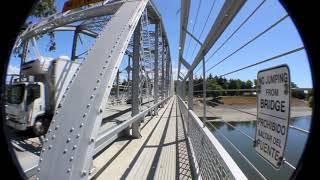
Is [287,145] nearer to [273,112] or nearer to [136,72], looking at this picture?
[273,112]

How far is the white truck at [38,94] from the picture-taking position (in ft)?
33.5

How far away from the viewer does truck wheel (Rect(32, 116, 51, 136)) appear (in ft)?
32.6

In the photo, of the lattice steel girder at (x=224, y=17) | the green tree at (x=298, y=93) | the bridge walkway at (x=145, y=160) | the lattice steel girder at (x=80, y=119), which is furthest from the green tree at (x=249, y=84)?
the bridge walkway at (x=145, y=160)

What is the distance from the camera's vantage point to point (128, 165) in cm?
485

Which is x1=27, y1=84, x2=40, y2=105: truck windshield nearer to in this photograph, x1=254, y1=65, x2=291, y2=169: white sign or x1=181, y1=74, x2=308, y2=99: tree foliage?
x1=181, y1=74, x2=308, y2=99: tree foliage

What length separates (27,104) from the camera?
10.4 metres

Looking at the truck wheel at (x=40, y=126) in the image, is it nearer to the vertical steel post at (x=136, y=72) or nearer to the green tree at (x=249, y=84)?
the vertical steel post at (x=136, y=72)

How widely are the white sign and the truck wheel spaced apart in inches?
371

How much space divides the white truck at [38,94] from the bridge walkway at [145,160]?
445 centimetres

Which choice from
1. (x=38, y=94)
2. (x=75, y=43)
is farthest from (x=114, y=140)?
(x=75, y=43)

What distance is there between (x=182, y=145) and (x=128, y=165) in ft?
6.44

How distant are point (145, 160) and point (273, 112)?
3.89 m

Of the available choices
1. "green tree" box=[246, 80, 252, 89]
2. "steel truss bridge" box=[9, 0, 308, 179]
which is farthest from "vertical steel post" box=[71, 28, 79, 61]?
"green tree" box=[246, 80, 252, 89]

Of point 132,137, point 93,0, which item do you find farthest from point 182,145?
point 93,0
